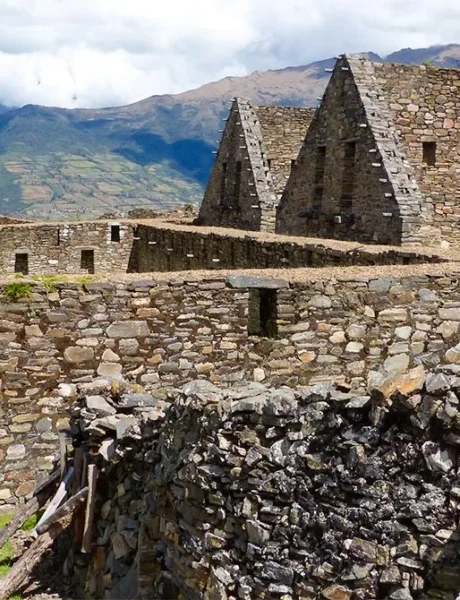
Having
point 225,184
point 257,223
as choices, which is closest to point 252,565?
point 257,223

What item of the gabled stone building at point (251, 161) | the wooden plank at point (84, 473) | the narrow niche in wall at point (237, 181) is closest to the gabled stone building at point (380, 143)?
the gabled stone building at point (251, 161)

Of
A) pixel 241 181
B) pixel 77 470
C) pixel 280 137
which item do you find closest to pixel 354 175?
pixel 241 181

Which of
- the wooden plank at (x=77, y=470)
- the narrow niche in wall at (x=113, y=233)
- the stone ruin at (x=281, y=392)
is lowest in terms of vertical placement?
the wooden plank at (x=77, y=470)

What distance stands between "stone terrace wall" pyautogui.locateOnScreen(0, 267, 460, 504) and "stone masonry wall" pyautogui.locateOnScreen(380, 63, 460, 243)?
885cm

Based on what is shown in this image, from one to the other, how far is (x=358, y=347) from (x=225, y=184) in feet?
54.9

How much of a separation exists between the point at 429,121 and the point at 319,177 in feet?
9.48

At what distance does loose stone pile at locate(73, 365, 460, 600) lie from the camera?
437 cm

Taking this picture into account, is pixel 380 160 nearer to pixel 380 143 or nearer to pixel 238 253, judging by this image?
pixel 380 143

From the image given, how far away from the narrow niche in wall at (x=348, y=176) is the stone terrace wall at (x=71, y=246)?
32.2ft

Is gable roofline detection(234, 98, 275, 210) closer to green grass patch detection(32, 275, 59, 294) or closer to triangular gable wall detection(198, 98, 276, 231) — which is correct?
triangular gable wall detection(198, 98, 276, 231)

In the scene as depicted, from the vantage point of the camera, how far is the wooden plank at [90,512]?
6430mm

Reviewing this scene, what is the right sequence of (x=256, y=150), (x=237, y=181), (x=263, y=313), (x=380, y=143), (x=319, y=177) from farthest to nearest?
(x=237, y=181)
(x=256, y=150)
(x=319, y=177)
(x=380, y=143)
(x=263, y=313)

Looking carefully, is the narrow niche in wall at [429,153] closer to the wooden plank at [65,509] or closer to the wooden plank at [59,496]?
the wooden plank at [59,496]

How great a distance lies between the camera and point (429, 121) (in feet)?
59.2
